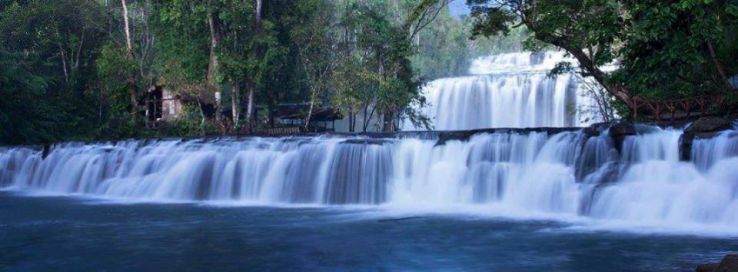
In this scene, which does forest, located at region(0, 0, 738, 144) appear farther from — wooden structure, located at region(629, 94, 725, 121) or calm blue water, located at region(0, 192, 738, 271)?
calm blue water, located at region(0, 192, 738, 271)

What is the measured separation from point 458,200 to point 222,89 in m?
20.7

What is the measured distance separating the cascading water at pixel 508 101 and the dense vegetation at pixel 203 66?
490 centimetres

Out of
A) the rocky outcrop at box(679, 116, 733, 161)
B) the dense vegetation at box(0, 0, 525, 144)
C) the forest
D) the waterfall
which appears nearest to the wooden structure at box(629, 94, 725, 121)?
the forest

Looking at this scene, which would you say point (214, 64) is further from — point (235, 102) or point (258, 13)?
point (258, 13)

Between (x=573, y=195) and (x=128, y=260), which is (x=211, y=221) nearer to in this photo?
(x=128, y=260)

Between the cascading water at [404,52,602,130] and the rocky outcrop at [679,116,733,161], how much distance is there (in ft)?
58.5

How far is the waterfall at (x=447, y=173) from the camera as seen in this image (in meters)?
12.1

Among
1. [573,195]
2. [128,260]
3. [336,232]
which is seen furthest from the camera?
[573,195]

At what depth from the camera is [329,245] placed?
967 centimetres

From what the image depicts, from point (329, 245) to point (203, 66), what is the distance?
26819 mm

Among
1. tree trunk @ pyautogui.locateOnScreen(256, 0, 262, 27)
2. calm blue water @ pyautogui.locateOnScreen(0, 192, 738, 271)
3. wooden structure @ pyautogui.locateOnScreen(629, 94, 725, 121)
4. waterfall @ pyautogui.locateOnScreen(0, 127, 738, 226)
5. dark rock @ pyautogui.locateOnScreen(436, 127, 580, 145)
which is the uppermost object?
tree trunk @ pyautogui.locateOnScreen(256, 0, 262, 27)

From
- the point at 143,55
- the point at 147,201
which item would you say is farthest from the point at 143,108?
the point at 147,201

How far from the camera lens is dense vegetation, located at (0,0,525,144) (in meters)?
31.1

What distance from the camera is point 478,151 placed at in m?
15.6
